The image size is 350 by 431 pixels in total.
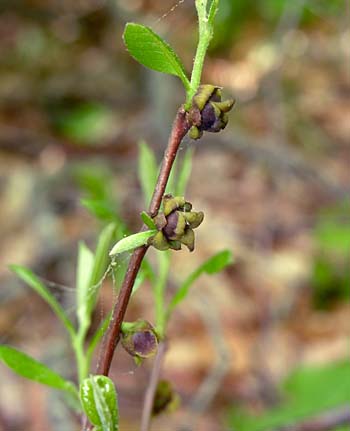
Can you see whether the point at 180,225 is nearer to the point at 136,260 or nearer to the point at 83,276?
the point at 136,260

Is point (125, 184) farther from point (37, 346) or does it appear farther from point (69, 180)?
point (37, 346)

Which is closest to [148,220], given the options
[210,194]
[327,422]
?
[327,422]

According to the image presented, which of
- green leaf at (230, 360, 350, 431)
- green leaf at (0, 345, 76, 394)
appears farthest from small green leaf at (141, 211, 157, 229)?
green leaf at (230, 360, 350, 431)

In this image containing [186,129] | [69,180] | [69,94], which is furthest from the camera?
[69,94]

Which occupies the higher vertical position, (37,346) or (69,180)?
(69,180)

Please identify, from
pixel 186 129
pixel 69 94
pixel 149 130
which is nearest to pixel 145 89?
pixel 69 94

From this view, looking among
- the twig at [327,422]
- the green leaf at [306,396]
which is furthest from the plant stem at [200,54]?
the green leaf at [306,396]

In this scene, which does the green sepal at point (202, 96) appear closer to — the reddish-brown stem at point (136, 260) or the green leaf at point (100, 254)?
the reddish-brown stem at point (136, 260)
